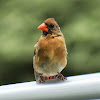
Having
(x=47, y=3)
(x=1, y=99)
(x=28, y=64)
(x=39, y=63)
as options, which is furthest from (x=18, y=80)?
(x=1, y=99)

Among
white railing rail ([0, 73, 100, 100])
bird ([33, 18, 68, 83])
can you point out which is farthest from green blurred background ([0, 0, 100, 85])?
white railing rail ([0, 73, 100, 100])

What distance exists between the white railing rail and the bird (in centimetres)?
13

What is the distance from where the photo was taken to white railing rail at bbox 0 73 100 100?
90 cm

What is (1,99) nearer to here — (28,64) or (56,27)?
(56,27)

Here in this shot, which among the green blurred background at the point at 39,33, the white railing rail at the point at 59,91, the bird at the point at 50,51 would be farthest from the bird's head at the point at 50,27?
the green blurred background at the point at 39,33

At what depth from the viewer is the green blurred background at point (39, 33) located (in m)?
2.26

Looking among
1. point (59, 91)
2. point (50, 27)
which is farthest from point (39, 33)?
point (59, 91)

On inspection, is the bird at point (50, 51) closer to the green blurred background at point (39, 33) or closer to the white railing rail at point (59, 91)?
the white railing rail at point (59, 91)

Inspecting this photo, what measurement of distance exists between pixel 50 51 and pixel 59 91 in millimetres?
197

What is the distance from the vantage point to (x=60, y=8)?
2.60 meters

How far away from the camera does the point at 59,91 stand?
0.91m

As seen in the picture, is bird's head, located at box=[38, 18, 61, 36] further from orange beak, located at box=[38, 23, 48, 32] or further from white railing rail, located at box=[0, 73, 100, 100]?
white railing rail, located at box=[0, 73, 100, 100]

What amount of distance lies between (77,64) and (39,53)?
1.15m

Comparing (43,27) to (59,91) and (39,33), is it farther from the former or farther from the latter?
(39,33)
